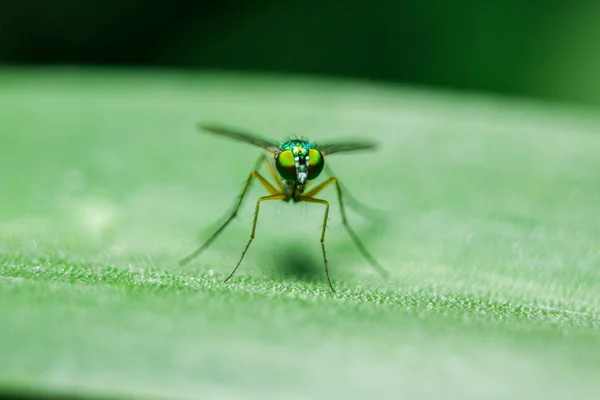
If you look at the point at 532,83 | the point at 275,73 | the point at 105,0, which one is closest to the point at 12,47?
the point at 105,0

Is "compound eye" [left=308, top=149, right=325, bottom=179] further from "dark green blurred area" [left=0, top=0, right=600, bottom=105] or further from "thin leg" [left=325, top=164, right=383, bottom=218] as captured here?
"dark green blurred area" [left=0, top=0, right=600, bottom=105]

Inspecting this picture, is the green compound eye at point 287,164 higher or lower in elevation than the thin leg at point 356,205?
higher

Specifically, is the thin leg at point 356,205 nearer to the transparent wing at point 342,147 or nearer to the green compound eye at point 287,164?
the transparent wing at point 342,147

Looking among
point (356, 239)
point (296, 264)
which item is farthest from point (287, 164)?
point (356, 239)

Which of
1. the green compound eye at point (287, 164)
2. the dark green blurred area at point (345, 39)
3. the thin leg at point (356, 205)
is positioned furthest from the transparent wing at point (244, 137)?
the dark green blurred area at point (345, 39)

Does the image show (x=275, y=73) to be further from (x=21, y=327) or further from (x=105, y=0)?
(x=21, y=327)

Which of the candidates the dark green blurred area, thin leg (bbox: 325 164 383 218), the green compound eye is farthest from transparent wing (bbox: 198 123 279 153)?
the dark green blurred area

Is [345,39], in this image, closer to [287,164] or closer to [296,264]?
[287,164]
